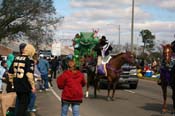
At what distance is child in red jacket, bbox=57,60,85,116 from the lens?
34.8 feet

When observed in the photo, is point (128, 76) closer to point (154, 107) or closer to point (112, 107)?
point (154, 107)

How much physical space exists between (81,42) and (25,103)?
22594 millimetres

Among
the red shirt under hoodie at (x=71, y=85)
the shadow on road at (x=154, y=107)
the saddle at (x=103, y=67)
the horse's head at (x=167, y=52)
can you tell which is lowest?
the shadow on road at (x=154, y=107)

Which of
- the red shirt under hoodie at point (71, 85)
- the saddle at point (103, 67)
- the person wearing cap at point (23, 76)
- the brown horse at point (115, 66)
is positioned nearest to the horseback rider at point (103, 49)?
the saddle at point (103, 67)

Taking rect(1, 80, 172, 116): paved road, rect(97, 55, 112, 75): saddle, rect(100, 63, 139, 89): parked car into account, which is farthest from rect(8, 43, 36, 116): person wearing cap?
rect(100, 63, 139, 89): parked car

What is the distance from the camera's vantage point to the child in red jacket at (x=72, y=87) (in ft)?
34.8

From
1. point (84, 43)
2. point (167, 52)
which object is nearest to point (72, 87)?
point (167, 52)

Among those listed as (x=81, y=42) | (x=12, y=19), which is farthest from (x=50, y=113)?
(x=12, y=19)

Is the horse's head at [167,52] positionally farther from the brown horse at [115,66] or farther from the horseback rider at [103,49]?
the horseback rider at [103,49]

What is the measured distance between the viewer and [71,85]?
10.6 m

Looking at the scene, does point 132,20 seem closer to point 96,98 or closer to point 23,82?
point 96,98

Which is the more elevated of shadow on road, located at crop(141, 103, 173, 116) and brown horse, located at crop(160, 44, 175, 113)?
brown horse, located at crop(160, 44, 175, 113)

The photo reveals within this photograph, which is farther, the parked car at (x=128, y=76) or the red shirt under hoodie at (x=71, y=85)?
the parked car at (x=128, y=76)

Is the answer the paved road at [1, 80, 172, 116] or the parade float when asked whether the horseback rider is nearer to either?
the paved road at [1, 80, 172, 116]
